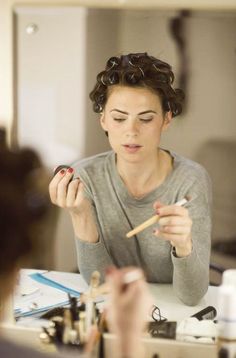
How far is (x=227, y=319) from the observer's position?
96 centimetres

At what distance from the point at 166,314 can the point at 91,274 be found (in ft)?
0.54

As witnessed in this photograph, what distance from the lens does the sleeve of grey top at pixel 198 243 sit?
39.7 inches

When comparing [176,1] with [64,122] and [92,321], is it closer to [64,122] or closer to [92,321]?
[64,122]

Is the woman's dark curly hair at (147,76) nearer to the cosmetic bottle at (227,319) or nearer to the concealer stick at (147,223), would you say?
the concealer stick at (147,223)

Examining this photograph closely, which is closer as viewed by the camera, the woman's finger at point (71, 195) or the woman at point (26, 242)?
the woman at point (26, 242)

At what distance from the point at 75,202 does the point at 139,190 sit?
0.41 feet

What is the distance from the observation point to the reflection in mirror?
97 cm

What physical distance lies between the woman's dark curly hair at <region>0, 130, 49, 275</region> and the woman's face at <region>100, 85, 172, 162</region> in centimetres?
27

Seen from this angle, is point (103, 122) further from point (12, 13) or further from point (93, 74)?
point (12, 13)

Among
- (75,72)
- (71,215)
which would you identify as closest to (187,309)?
(71,215)

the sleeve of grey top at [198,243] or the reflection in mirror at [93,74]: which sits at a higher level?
the reflection in mirror at [93,74]

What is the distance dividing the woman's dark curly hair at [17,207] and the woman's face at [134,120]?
0.27 metres

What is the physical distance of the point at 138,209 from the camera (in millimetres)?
1022

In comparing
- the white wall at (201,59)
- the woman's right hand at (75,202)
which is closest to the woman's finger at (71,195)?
the woman's right hand at (75,202)
